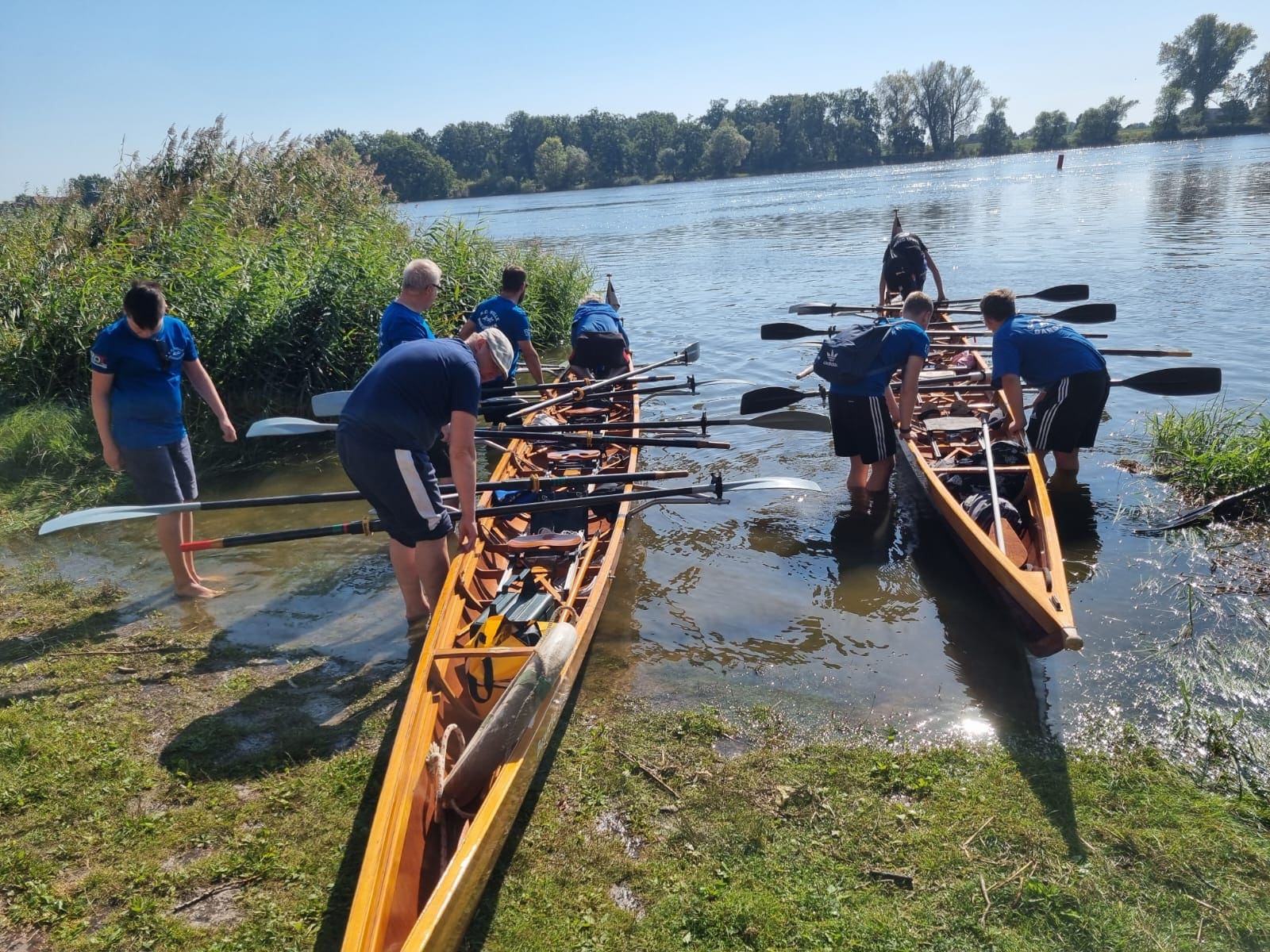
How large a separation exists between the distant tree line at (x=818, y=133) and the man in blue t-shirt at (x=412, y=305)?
78317 mm

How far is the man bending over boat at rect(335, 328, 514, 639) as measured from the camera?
4.30 m

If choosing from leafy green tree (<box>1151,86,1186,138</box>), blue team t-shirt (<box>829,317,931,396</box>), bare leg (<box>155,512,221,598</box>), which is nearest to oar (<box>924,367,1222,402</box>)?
blue team t-shirt (<box>829,317,931,396</box>)

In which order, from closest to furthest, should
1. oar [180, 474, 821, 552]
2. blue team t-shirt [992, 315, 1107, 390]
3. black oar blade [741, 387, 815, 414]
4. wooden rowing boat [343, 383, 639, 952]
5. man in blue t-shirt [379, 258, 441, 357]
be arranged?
wooden rowing boat [343, 383, 639, 952] → oar [180, 474, 821, 552] → man in blue t-shirt [379, 258, 441, 357] → blue team t-shirt [992, 315, 1107, 390] → black oar blade [741, 387, 815, 414]

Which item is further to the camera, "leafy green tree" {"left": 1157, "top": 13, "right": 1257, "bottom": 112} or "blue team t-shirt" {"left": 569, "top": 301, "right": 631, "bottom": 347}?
"leafy green tree" {"left": 1157, "top": 13, "right": 1257, "bottom": 112}

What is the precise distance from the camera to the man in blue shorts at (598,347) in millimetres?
9695

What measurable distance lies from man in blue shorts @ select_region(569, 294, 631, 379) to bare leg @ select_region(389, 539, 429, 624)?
4860 millimetres

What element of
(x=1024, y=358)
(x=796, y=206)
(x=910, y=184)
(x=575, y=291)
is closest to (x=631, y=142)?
(x=910, y=184)

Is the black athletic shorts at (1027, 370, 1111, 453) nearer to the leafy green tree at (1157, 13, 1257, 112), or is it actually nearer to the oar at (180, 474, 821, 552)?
the oar at (180, 474, 821, 552)

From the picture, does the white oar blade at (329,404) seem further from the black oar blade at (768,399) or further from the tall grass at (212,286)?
the black oar blade at (768,399)

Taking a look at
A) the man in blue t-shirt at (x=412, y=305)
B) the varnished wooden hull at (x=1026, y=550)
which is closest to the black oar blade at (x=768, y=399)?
the varnished wooden hull at (x=1026, y=550)

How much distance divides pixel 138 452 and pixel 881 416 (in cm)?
569

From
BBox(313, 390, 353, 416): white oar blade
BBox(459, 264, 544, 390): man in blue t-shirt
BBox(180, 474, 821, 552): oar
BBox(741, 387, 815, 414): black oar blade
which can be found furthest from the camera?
BBox(741, 387, 815, 414): black oar blade

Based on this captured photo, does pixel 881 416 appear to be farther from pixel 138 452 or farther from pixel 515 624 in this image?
pixel 138 452

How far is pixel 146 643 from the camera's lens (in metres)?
5.39
